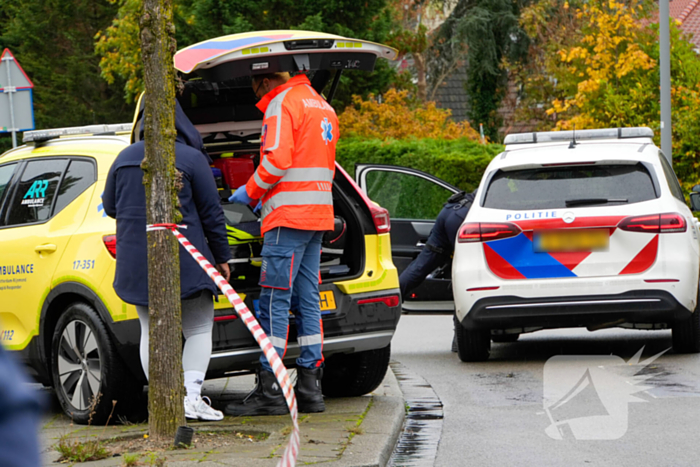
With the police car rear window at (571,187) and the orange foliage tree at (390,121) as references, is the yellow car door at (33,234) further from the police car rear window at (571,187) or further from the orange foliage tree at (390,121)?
the orange foliage tree at (390,121)

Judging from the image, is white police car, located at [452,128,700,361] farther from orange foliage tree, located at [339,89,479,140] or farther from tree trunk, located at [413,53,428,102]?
tree trunk, located at [413,53,428,102]

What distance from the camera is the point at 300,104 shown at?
561cm

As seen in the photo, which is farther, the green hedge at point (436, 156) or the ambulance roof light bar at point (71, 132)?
the green hedge at point (436, 156)

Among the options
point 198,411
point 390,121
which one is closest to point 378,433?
point 198,411

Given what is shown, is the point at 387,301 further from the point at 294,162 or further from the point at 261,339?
the point at 261,339

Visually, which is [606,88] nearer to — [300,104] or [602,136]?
[602,136]

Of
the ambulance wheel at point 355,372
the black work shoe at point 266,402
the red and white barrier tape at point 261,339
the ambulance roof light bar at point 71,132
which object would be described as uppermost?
the ambulance roof light bar at point 71,132

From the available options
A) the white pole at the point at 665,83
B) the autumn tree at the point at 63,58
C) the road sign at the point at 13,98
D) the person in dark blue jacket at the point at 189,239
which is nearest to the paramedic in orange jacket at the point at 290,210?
the person in dark blue jacket at the point at 189,239

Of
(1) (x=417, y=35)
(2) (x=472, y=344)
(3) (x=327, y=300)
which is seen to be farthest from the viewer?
(1) (x=417, y=35)

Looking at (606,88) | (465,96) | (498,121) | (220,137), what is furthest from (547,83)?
(220,137)

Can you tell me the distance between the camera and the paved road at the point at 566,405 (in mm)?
4980

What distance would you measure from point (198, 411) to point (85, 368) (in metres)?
0.73

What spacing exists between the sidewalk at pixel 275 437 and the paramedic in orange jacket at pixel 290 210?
0.19 m

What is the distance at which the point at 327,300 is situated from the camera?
602 cm
